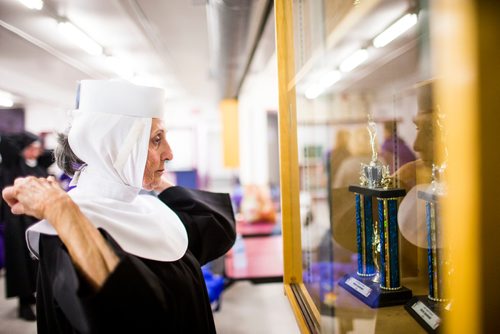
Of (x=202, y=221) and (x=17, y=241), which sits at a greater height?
(x=202, y=221)

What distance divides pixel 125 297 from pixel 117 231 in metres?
0.25

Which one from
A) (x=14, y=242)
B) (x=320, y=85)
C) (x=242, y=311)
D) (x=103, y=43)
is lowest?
(x=242, y=311)

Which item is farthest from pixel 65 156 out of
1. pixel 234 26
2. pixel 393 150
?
pixel 234 26

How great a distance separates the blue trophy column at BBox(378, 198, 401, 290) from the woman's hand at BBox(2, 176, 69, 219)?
0.87m

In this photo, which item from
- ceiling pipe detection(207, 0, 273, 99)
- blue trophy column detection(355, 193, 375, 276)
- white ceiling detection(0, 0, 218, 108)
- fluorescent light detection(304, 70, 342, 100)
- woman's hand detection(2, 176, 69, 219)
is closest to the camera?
woman's hand detection(2, 176, 69, 219)

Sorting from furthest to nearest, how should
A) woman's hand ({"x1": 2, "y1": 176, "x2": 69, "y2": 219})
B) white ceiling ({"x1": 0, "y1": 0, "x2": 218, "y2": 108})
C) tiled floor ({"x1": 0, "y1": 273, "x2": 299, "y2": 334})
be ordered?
1. white ceiling ({"x1": 0, "y1": 0, "x2": 218, "y2": 108})
2. tiled floor ({"x1": 0, "y1": 273, "x2": 299, "y2": 334})
3. woman's hand ({"x1": 2, "y1": 176, "x2": 69, "y2": 219})

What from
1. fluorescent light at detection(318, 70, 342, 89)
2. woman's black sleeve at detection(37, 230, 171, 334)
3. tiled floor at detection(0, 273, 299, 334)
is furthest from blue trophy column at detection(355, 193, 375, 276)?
tiled floor at detection(0, 273, 299, 334)

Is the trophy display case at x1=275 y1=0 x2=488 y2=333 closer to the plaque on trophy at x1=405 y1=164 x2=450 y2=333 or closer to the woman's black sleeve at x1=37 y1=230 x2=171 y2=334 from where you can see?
the plaque on trophy at x1=405 y1=164 x2=450 y2=333

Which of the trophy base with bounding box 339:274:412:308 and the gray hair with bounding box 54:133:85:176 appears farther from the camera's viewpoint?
the gray hair with bounding box 54:133:85:176

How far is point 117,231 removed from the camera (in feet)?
3.22

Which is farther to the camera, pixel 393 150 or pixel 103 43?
pixel 103 43

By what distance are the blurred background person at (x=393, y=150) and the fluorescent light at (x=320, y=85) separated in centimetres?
27

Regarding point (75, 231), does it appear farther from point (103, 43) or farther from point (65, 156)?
point (103, 43)

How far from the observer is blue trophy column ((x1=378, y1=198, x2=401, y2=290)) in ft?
3.31
